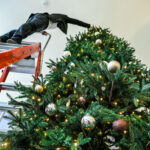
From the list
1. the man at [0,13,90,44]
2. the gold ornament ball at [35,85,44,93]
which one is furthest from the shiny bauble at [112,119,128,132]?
the man at [0,13,90,44]

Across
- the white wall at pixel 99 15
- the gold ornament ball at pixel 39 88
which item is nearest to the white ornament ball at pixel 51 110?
the gold ornament ball at pixel 39 88

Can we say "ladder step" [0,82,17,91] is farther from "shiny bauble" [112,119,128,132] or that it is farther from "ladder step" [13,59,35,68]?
"shiny bauble" [112,119,128,132]

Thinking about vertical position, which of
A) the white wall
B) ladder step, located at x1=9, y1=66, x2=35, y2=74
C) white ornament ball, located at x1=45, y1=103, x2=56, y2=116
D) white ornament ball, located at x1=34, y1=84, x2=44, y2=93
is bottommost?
white ornament ball, located at x1=45, y1=103, x2=56, y2=116

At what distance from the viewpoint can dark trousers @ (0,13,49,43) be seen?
156 cm

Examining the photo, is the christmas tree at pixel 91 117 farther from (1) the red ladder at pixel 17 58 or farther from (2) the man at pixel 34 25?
(2) the man at pixel 34 25

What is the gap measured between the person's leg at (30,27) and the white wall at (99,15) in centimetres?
123

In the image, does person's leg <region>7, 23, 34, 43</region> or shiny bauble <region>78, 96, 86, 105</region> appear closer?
shiny bauble <region>78, 96, 86, 105</region>

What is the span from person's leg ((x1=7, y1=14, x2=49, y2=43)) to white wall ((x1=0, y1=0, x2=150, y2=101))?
48.5 inches

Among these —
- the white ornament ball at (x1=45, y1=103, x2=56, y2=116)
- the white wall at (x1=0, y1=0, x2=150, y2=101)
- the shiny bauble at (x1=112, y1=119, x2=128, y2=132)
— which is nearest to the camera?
the shiny bauble at (x1=112, y1=119, x2=128, y2=132)

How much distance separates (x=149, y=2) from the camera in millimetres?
3057

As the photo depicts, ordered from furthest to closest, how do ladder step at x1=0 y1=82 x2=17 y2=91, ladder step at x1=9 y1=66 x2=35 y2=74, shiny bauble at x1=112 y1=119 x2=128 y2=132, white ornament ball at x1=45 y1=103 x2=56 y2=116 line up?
ladder step at x1=9 y1=66 x2=35 y2=74 → ladder step at x1=0 y1=82 x2=17 y2=91 → white ornament ball at x1=45 y1=103 x2=56 y2=116 → shiny bauble at x1=112 y1=119 x2=128 y2=132

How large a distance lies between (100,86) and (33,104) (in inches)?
13.8

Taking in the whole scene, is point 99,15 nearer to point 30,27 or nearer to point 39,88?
point 30,27

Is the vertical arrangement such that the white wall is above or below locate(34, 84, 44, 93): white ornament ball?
above
